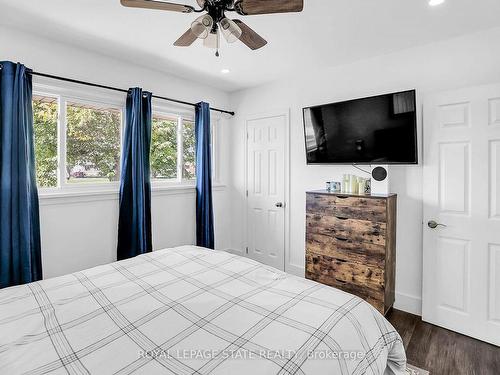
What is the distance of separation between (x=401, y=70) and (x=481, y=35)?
623 mm

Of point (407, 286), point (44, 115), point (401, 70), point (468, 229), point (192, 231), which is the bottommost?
Answer: point (407, 286)

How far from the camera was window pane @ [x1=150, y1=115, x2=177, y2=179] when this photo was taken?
11.3 ft

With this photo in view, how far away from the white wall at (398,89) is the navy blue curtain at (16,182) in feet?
8.54

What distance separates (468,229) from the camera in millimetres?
2346

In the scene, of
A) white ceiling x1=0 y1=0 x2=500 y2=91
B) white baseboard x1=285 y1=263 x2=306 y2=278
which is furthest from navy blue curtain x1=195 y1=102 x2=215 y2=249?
white baseboard x1=285 y1=263 x2=306 y2=278

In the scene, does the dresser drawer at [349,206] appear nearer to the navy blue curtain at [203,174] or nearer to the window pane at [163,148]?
the navy blue curtain at [203,174]

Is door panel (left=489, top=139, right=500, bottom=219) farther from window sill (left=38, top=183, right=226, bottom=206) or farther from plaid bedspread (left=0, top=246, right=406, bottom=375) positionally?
window sill (left=38, top=183, right=226, bottom=206)

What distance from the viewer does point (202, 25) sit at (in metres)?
1.60

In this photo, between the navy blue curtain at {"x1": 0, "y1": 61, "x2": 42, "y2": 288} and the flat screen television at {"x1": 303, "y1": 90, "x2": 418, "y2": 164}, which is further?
the flat screen television at {"x1": 303, "y1": 90, "x2": 418, "y2": 164}

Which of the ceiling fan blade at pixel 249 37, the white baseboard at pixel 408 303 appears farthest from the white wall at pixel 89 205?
the white baseboard at pixel 408 303

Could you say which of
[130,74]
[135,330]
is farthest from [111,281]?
[130,74]

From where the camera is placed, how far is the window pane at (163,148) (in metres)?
3.44

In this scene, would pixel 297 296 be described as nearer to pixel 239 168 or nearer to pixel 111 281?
pixel 111 281

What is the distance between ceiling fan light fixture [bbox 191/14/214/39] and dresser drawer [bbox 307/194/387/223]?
73.8 inches
